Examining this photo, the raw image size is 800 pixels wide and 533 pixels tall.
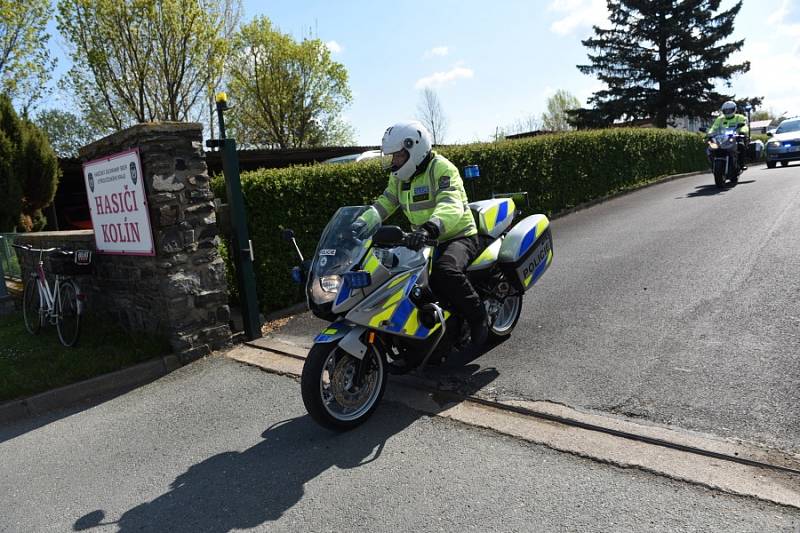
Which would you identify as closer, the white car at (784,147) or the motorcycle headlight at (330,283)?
the motorcycle headlight at (330,283)

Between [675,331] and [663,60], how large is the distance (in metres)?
38.1

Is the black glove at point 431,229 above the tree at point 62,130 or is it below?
below

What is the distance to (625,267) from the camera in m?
7.64

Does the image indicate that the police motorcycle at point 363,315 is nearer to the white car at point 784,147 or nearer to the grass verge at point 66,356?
the grass verge at point 66,356

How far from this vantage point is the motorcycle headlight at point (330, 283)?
412 centimetres

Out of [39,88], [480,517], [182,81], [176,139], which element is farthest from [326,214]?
[39,88]

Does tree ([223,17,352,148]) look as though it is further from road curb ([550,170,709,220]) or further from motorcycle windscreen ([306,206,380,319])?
motorcycle windscreen ([306,206,380,319])

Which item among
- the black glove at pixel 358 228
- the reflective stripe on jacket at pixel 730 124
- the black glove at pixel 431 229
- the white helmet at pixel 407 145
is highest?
the reflective stripe on jacket at pixel 730 124

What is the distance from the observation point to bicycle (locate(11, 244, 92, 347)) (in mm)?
6816

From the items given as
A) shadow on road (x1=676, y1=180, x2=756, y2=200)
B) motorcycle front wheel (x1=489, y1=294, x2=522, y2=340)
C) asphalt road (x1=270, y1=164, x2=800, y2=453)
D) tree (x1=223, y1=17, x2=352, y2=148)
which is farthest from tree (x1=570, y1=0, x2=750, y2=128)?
motorcycle front wheel (x1=489, y1=294, x2=522, y2=340)

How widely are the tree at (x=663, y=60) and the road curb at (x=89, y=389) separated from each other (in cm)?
3825

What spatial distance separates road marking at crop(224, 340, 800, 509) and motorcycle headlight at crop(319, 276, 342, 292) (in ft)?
3.71

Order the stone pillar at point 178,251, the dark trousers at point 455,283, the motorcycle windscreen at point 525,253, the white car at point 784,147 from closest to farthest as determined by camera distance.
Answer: the dark trousers at point 455,283 → the motorcycle windscreen at point 525,253 → the stone pillar at point 178,251 → the white car at point 784,147

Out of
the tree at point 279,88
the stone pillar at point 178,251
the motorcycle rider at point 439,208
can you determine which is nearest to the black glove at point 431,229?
the motorcycle rider at point 439,208
